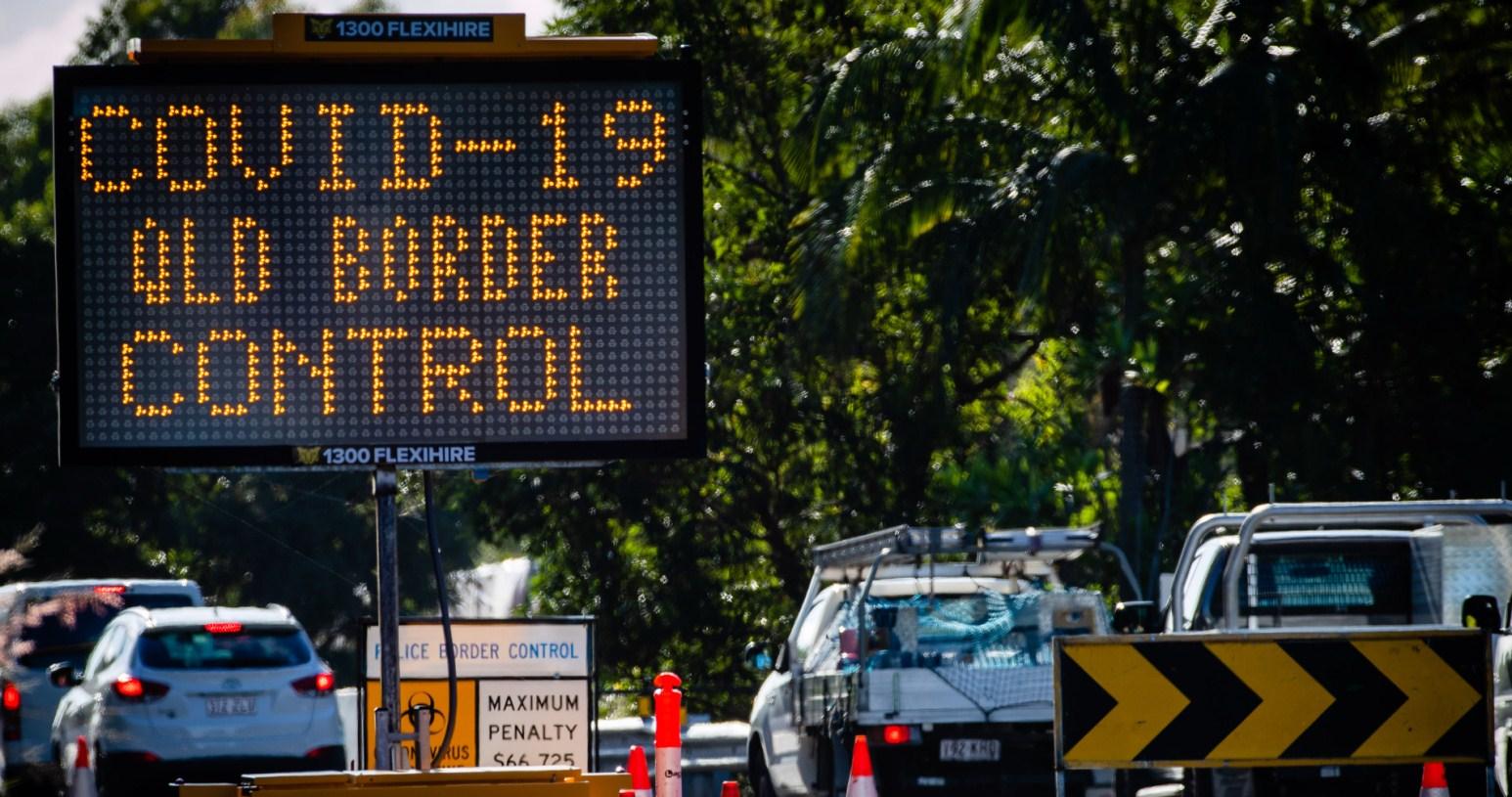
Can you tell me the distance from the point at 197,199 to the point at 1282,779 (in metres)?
7.54

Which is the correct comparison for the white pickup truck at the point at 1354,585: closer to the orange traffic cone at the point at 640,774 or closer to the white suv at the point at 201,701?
the orange traffic cone at the point at 640,774

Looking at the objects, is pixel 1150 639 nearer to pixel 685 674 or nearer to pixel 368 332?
pixel 368 332

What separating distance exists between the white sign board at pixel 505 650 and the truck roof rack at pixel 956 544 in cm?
220

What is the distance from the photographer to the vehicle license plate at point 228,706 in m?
16.6

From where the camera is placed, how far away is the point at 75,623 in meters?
19.8

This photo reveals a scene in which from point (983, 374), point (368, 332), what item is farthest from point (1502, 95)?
point (368, 332)

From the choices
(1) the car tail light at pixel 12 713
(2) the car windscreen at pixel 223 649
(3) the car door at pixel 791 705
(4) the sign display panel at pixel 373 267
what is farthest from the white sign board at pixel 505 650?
(1) the car tail light at pixel 12 713

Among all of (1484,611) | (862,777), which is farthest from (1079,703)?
(1484,611)

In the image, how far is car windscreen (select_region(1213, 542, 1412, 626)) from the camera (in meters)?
15.0

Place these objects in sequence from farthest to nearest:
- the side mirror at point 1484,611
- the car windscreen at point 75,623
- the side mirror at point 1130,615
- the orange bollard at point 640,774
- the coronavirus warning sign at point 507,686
Result: the car windscreen at point 75,623
the side mirror at point 1130,615
the coronavirus warning sign at point 507,686
the side mirror at point 1484,611
the orange bollard at point 640,774

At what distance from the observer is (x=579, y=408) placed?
8.96m

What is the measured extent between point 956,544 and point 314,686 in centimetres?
536

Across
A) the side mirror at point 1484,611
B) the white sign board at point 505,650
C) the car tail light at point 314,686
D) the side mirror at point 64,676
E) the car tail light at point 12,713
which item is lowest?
the car tail light at point 12,713

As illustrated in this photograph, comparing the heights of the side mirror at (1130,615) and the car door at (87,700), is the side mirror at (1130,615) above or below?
above
